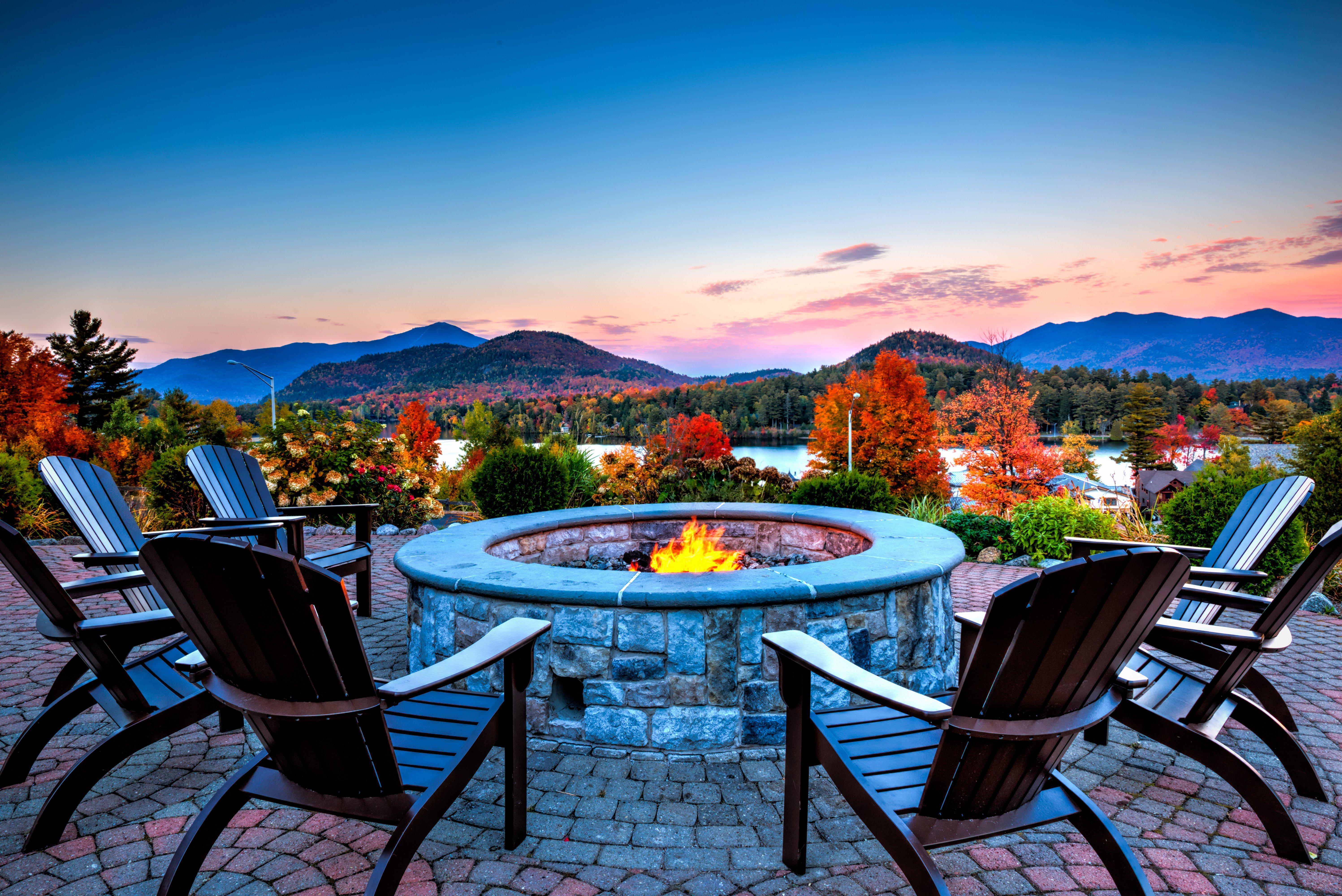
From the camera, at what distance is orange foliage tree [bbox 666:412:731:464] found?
1142 centimetres

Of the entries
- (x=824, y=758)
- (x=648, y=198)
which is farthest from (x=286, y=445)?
(x=824, y=758)

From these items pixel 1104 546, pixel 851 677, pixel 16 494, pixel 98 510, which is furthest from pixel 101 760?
pixel 16 494

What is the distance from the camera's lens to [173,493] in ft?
29.5

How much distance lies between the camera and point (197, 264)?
1516 cm

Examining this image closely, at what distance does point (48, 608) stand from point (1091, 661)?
3.31 meters

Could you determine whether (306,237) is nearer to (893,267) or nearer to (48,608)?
(48,608)

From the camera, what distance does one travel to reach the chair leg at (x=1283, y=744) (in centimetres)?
233

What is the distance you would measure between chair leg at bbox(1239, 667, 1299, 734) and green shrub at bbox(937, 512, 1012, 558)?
13.9ft

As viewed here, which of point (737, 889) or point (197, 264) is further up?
point (197, 264)

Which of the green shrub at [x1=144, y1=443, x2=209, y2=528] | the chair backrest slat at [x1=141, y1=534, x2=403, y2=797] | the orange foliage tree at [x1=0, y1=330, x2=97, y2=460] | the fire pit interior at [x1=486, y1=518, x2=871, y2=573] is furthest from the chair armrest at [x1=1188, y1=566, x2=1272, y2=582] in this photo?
the orange foliage tree at [x1=0, y1=330, x2=97, y2=460]

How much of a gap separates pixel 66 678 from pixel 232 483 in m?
1.63

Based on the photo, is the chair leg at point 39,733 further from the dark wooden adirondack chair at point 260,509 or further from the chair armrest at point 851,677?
the chair armrest at point 851,677

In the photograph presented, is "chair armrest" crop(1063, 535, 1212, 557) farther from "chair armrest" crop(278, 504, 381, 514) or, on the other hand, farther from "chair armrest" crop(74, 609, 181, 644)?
"chair armrest" crop(278, 504, 381, 514)

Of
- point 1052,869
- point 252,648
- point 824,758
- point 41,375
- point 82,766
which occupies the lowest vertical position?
point 1052,869
